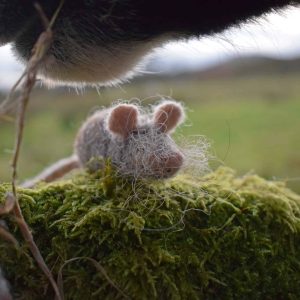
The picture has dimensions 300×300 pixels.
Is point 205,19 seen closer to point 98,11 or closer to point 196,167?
point 98,11

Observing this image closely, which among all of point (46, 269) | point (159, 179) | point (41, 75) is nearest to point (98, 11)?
point (41, 75)

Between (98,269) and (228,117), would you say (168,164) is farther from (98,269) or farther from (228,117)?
(228,117)

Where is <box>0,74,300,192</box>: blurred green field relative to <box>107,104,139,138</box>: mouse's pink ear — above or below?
below

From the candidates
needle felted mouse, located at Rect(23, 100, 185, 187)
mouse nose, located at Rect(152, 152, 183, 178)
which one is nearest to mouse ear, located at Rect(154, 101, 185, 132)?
needle felted mouse, located at Rect(23, 100, 185, 187)

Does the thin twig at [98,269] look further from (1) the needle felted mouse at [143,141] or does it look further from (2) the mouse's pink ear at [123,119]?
(2) the mouse's pink ear at [123,119]

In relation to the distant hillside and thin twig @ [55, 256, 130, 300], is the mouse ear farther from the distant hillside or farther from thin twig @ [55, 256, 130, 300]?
the distant hillside

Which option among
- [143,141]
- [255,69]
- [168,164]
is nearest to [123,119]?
[143,141]
